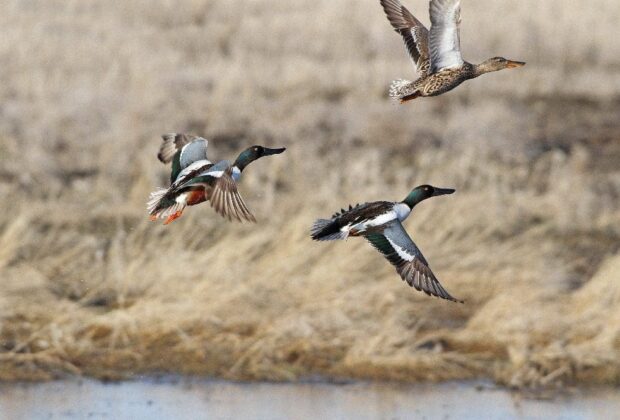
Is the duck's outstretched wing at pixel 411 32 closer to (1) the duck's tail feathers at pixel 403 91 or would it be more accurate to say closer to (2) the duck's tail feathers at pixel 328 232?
(1) the duck's tail feathers at pixel 403 91

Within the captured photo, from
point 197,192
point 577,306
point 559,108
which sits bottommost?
point 197,192

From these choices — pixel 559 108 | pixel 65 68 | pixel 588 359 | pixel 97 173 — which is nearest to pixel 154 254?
pixel 97 173

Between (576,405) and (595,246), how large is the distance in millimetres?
2362

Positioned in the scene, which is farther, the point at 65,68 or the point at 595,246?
the point at 65,68

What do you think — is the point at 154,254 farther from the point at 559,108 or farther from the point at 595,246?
the point at 559,108

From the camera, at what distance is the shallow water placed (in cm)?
1262

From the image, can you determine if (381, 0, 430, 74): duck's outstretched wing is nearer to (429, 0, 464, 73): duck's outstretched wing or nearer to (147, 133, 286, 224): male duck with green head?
(429, 0, 464, 73): duck's outstretched wing

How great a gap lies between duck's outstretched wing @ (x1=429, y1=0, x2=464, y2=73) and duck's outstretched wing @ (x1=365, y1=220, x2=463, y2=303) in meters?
0.77

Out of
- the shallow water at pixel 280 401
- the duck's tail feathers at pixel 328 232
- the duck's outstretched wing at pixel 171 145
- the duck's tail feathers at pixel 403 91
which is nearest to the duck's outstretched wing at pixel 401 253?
the duck's tail feathers at pixel 328 232

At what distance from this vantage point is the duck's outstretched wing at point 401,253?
8.50m

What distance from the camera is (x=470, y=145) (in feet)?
54.6

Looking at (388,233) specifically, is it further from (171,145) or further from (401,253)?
(171,145)

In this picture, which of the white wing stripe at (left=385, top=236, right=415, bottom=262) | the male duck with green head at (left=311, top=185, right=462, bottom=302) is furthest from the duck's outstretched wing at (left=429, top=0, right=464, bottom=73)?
the white wing stripe at (left=385, top=236, right=415, bottom=262)

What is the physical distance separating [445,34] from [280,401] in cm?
476
